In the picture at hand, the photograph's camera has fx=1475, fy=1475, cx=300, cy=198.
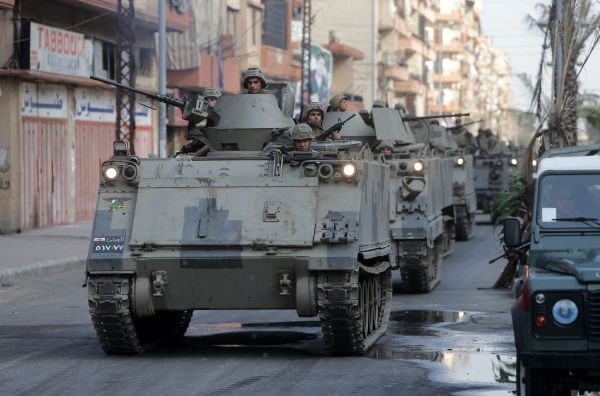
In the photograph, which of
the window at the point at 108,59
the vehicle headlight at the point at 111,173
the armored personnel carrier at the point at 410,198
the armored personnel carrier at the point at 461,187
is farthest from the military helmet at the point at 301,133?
the window at the point at 108,59

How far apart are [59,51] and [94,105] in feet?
12.5

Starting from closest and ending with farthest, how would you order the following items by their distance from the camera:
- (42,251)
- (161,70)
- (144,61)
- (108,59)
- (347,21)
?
(42,251) < (161,70) < (108,59) < (144,61) < (347,21)

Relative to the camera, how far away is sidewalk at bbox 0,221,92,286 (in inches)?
830

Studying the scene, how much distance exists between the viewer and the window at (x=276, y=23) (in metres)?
58.0

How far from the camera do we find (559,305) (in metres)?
8.05

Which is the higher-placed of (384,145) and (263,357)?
(384,145)

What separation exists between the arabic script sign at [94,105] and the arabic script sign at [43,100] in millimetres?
1018

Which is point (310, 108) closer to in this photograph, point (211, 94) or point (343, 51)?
point (211, 94)

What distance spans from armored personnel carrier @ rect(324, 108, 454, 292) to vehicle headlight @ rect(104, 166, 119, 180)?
21.5 feet

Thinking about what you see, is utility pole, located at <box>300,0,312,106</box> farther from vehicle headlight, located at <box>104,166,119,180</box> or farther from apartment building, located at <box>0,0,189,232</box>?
vehicle headlight, located at <box>104,166,119,180</box>

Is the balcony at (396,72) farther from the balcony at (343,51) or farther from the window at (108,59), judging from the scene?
the window at (108,59)

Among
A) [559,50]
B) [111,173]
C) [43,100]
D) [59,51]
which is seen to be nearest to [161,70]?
[59,51]

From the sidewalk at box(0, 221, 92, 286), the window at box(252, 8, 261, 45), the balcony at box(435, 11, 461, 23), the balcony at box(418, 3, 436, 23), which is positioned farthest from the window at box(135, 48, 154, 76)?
the balcony at box(435, 11, 461, 23)

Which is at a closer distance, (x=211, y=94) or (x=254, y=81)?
(x=211, y=94)
